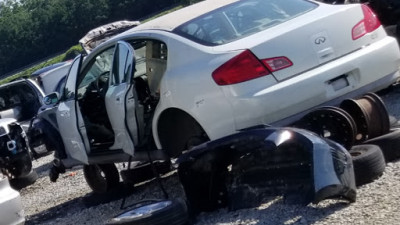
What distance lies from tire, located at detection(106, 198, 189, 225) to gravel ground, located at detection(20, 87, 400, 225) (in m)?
0.37

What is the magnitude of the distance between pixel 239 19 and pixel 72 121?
8.02 ft

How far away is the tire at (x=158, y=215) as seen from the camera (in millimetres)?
5746

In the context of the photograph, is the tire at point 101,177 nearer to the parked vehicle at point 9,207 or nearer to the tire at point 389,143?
the parked vehicle at point 9,207

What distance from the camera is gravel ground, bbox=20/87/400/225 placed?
5398mm

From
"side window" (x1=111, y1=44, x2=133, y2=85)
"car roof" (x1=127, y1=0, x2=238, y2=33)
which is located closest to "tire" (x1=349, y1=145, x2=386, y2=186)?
"car roof" (x1=127, y1=0, x2=238, y2=33)

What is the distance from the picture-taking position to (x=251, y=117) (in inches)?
248

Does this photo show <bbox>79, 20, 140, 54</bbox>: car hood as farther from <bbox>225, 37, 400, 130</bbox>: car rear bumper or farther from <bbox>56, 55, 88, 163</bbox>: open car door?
<bbox>225, 37, 400, 130</bbox>: car rear bumper

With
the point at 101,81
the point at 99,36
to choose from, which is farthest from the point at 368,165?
the point at 99,36

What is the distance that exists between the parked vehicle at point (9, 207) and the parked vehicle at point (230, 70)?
4.41 feet

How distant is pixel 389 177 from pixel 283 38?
1529mm

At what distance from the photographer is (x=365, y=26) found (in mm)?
6992

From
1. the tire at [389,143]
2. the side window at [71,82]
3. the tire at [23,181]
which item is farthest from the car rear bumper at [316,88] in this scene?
the tire at [23,181]

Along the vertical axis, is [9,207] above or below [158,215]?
above

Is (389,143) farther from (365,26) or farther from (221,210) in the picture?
(221,210)
